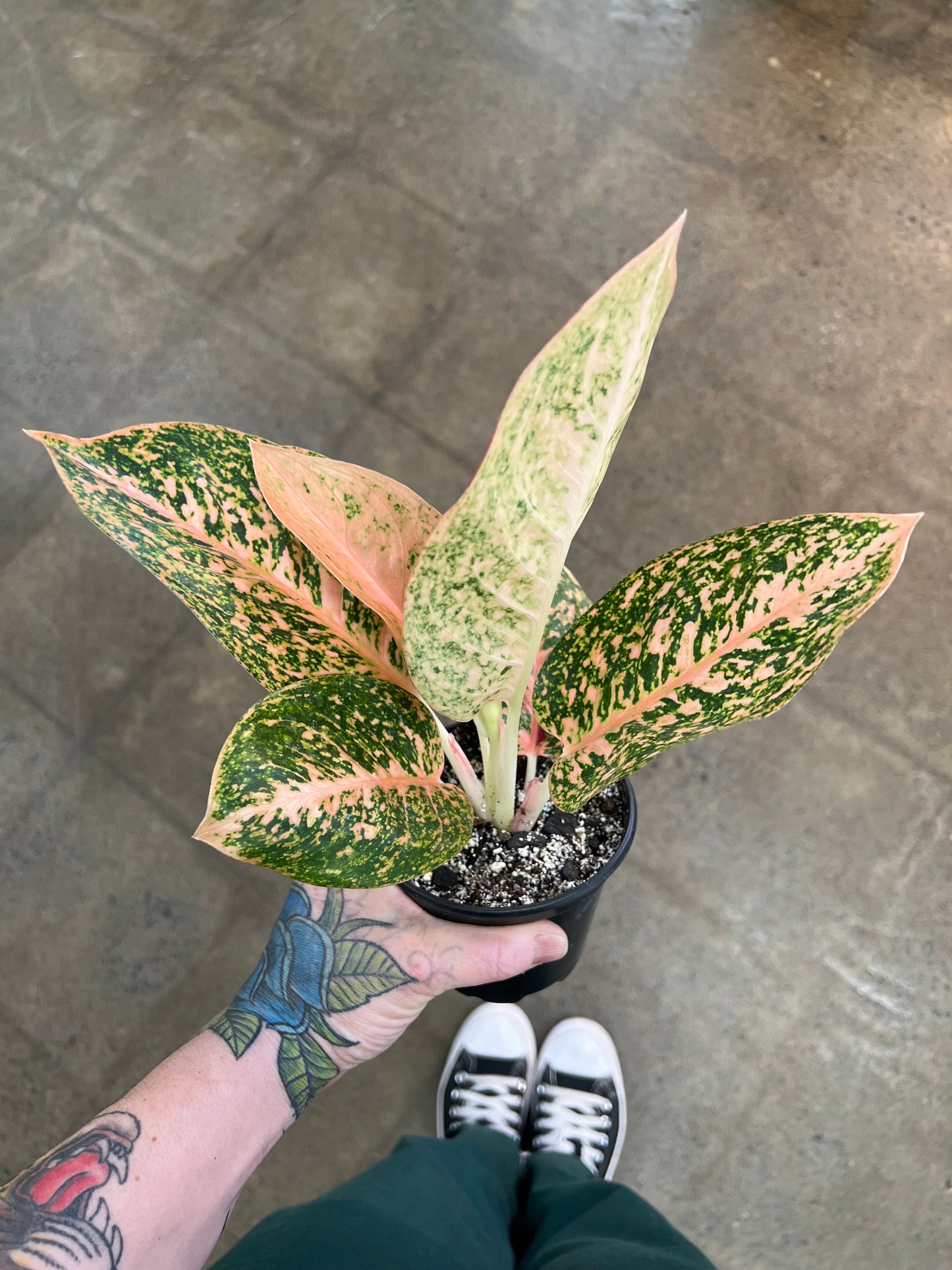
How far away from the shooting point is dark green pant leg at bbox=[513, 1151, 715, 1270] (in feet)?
2.80

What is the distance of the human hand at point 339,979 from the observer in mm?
946

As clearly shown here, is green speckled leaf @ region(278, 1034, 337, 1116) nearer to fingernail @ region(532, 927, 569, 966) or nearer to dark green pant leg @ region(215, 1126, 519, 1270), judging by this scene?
dark green pant leg @ region(215, 1126, 519, 1270)

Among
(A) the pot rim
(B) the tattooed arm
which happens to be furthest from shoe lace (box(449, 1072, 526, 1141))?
(A) the pot rim

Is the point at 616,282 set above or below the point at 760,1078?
above

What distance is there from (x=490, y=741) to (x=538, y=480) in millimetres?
369

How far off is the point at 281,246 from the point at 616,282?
1.75m

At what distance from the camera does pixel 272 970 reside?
1014 millimetres

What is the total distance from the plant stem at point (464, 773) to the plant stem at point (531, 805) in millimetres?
33

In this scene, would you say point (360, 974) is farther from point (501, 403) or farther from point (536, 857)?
point (501, 403)

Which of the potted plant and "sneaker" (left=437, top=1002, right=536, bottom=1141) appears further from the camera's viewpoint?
"sneaker" (left=437, top=1002, right=536, bottom=1141)

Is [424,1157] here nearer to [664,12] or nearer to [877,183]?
[877,183]

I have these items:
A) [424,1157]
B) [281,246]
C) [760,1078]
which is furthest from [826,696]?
[281,246]

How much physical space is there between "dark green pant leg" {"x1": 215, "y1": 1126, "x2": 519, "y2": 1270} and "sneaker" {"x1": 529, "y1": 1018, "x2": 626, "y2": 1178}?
263 mm

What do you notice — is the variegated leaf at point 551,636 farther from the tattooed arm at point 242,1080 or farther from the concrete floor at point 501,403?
the concrete floor at point 501,403
